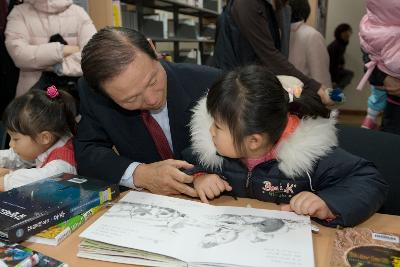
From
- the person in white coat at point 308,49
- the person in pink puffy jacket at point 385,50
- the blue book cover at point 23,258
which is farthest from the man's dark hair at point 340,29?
the blue book cover at point 23,258

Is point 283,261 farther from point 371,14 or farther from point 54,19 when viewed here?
point 54,19

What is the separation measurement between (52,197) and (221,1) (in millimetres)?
4920

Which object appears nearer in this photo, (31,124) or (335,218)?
(335,218)

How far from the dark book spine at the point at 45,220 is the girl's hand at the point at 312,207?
1.69 feet

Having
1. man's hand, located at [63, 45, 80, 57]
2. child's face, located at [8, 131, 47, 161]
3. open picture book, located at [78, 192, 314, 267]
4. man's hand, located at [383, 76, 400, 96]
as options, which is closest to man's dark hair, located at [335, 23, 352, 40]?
man's hand, located at [383, 76, 400, 96]

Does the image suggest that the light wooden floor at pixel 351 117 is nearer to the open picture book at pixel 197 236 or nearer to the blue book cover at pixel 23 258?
the open picture book at pixel 197 236

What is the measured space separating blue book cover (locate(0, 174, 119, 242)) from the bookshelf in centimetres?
169

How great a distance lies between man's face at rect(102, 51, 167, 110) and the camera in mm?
1139

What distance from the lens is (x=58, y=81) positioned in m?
2.34

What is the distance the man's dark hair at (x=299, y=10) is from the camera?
2.48m

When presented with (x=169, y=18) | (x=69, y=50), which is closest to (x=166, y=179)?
(x=69, y=50)

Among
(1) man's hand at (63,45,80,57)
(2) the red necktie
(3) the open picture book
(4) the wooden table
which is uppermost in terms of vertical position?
(1) man's hand at (63,45,80,57)

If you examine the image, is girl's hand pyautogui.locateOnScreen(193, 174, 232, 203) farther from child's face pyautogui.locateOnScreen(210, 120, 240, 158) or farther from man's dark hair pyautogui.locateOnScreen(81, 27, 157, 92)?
man's dark hair pyautogui.locateOnScreen(81, 27, 157, 92)

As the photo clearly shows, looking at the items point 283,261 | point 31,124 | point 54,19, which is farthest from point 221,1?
point 283,261
